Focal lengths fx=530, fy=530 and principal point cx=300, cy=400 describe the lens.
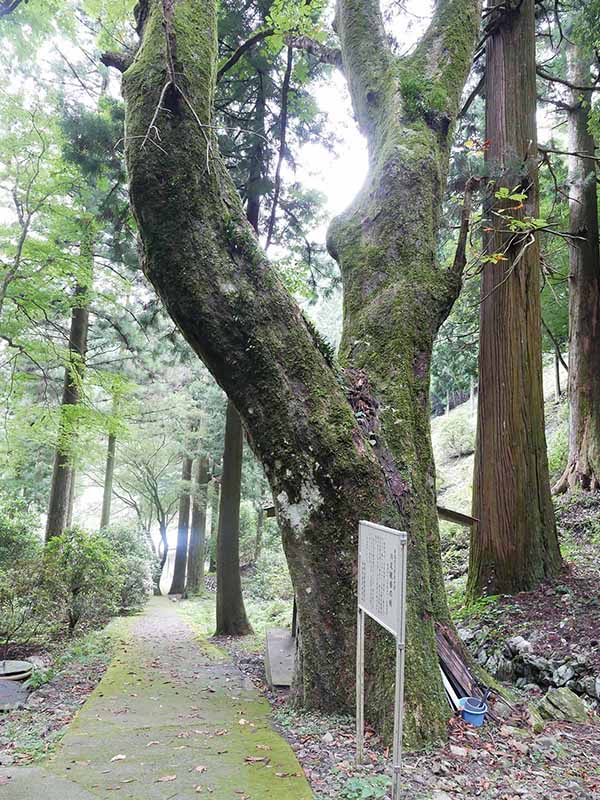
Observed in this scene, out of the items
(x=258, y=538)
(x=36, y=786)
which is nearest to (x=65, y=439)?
(x=36, y=786)

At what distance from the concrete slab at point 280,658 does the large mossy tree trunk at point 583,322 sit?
5918mm

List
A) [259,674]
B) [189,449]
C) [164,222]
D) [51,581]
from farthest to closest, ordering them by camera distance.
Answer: [189,449]
[51,581]
[259,674]
[164,222]

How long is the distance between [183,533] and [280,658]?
13669 mm

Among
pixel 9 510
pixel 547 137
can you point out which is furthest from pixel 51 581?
pixel 547 137

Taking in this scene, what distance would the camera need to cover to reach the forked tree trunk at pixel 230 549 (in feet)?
29.6

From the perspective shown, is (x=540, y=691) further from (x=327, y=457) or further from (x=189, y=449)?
(x=189, y=449)

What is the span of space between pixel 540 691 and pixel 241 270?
168 inches

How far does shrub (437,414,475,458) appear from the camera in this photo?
20.7 metres

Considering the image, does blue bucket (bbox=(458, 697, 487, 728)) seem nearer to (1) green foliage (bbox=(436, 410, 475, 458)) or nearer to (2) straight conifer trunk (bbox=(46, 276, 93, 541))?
(2) straight conifer trunk (bbox=(46, 276, 93, 541))

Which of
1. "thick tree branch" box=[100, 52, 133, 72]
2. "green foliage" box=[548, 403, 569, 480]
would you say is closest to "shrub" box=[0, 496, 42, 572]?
"thick tree branch" box=[100, 52, 133, 72]

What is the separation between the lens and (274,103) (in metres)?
8.38

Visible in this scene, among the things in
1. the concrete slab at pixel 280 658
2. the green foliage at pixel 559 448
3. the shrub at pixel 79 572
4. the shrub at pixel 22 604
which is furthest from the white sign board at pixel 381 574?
the green foliage at pixel 559 448

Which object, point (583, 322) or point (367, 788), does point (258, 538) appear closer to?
point (583, 322)

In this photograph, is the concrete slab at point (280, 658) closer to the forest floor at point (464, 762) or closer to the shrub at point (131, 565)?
the forest floor at point (464, 762)
